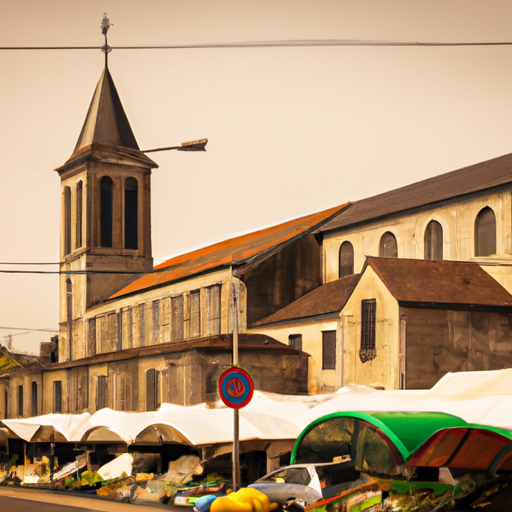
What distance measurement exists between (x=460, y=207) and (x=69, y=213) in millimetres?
37464

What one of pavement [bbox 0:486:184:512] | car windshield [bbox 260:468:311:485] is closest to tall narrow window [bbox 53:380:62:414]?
pavement [bbox 0:486:184:512]

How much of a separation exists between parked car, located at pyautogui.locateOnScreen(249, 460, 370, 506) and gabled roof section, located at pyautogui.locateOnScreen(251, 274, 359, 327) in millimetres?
22420

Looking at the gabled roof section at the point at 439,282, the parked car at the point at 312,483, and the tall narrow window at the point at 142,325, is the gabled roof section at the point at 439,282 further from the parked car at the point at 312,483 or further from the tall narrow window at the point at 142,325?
the tall narrow window at the point at 142,325

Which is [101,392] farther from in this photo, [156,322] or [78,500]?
[78,500]

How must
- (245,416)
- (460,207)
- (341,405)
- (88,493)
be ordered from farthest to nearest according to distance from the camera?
(460,207)
(88,493)
(245,416)
(341,405)

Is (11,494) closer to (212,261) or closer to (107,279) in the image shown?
(212,261)

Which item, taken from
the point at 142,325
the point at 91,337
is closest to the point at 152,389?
the point at 142,325

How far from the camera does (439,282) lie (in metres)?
41.5

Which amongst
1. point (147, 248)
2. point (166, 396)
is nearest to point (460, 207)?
point (166, 396)

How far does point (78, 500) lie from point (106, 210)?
149ft

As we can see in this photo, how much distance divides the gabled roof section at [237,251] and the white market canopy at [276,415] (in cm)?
1125

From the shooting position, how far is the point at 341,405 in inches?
1110

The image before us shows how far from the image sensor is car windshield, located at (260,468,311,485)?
70.9 feet

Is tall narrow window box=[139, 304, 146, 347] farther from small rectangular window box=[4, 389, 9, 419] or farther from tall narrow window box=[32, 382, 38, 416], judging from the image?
small rectangular window box=[4, 389, 9, 419]
